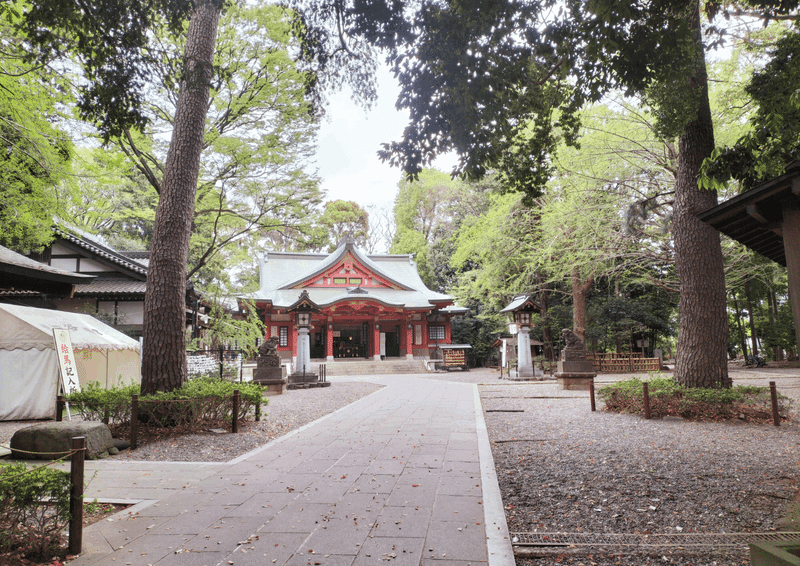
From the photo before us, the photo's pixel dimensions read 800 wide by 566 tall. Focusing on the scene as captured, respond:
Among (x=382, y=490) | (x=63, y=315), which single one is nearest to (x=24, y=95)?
(x=63, y=315)

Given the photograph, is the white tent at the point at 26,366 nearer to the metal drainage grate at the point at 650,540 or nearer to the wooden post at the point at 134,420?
the wooden post at the point at 134,420

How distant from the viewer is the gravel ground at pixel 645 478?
3.50m

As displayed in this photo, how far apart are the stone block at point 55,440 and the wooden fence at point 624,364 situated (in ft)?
66.6

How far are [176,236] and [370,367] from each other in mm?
17873

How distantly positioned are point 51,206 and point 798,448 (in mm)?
12870

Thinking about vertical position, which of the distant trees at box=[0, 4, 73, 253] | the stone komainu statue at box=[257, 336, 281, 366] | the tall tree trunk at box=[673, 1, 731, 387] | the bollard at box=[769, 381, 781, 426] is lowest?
the bollard at box=[769, 381, 781, 426]

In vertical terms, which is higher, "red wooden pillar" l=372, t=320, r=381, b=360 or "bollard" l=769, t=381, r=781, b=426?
"red wooden pillar" l=372, t=320, r=381, b=360

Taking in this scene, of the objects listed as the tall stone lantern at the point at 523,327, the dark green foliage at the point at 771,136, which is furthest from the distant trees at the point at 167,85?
the tall stone lantern at the point at 523,327

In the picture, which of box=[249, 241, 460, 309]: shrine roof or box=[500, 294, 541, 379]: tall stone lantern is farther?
box=[249, 241, 460, 309]: shrine roof

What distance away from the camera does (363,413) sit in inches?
373

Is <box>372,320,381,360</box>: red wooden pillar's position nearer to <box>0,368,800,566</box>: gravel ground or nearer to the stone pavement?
<box>0,368,800,566</box>: gravel ground

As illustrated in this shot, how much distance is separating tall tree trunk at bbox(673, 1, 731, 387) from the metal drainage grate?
5973 mm

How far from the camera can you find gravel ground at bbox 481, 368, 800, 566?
3.50 m

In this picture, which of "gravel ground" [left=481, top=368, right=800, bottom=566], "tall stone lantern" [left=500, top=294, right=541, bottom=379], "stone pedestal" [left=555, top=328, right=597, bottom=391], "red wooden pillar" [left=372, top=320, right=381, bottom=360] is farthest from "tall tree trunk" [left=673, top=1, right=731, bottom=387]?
"red wooden pillar" [left=372, top=320, right=381, bottom=360]
